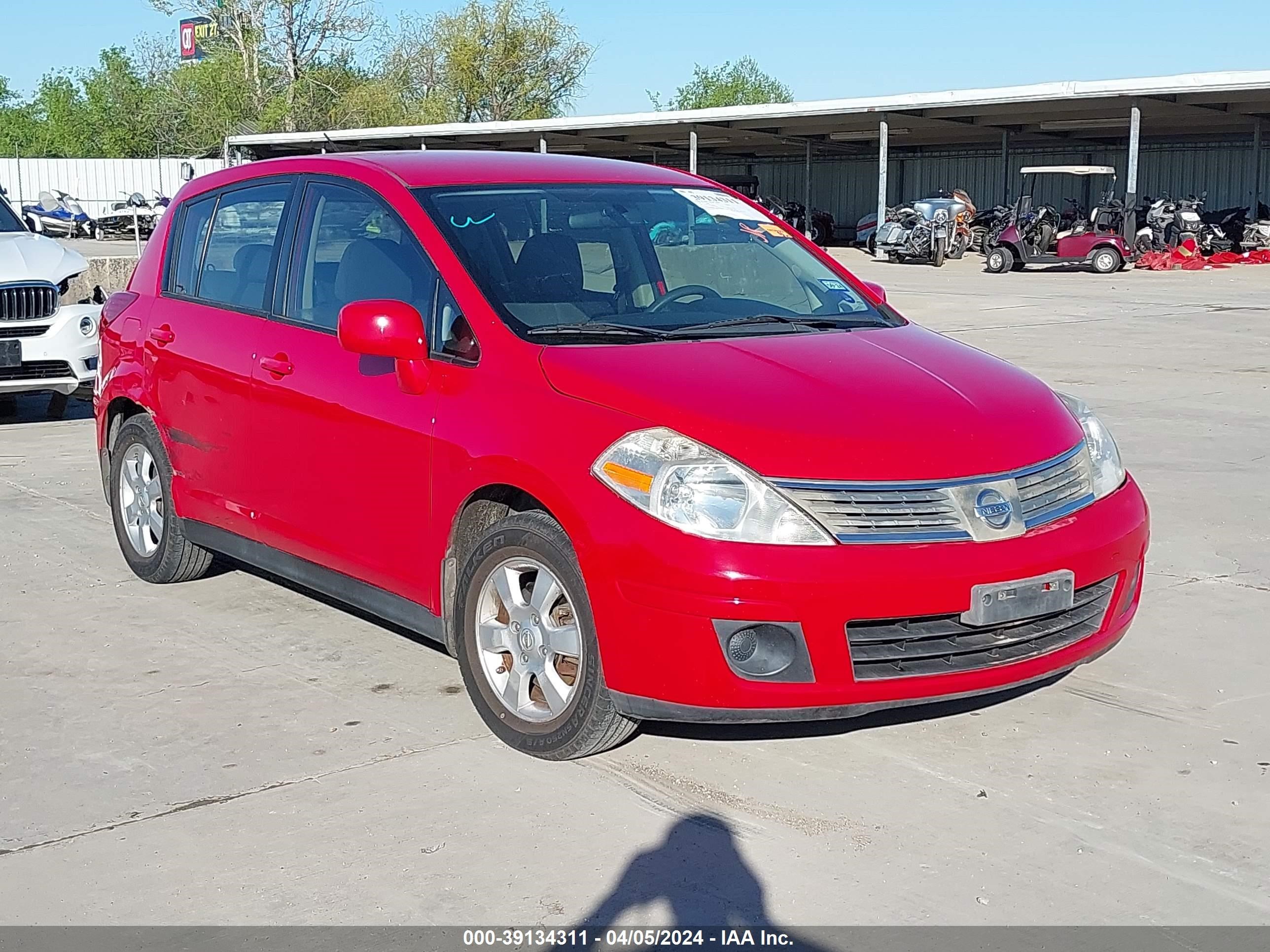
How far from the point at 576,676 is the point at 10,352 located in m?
7.49

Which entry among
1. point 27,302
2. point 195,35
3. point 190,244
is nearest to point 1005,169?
point 27,302

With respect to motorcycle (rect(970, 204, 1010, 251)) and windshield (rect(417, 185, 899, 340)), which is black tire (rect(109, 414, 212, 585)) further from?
motorcycle (rect(970, 204, 1010, 251))

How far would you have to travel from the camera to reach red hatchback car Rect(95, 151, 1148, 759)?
12.5 ft

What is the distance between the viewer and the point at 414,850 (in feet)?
12.0

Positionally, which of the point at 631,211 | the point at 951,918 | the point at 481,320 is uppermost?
the point at 631,211

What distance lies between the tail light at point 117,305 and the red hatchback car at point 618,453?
50cm

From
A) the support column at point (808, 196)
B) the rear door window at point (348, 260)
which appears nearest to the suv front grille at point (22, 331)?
the rear door window at point (348, 260)

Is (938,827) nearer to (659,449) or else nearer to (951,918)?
(951,918)

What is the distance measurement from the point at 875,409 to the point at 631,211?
1475 millimetres

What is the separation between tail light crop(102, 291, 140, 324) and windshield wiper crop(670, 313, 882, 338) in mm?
2793

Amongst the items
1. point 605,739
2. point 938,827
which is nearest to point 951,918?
point 938,827

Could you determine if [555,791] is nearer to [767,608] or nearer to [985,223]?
[767,608]

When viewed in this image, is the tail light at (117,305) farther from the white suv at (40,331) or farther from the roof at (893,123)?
the roof at (893,123)

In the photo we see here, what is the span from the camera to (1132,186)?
32594 mm
